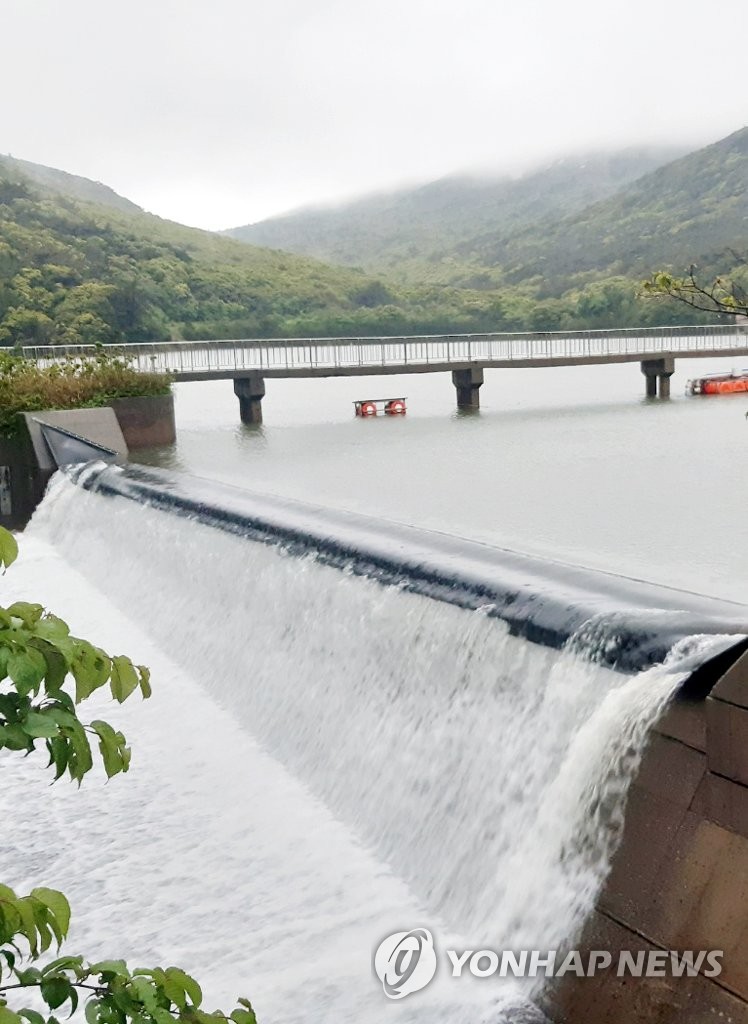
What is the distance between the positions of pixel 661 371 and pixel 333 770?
92.7 ft

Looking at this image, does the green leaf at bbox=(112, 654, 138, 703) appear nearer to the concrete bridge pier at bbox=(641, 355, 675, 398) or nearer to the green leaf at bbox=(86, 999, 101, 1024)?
the green leaf at bbox=(86, 999, 101, 1024)

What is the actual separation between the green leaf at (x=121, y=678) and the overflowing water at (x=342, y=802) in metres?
2.78

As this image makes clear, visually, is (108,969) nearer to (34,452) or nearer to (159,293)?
(34,452)

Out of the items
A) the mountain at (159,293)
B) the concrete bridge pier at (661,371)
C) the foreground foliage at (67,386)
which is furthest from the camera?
the mountain at (159,293)

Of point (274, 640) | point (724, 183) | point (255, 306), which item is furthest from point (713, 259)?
point (274, 640)

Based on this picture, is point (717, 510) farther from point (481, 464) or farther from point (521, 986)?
point (521, 986)

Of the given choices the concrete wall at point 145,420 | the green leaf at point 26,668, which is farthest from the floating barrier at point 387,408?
the green leaf at point 26,668

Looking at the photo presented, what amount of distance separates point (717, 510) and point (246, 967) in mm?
9582

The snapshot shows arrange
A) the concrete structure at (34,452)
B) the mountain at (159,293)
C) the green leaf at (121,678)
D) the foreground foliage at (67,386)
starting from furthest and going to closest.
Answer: the mountain at (159,293)
the foreground foliage at (67,386)
the concrete structure at (34,452)
the green leaf at (121,678)

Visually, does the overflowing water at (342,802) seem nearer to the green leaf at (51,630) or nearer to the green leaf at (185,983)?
the green leaf at (185,983)

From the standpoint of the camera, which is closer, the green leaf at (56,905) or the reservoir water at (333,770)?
the green leaf at (56,905)

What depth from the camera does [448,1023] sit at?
4.50 m

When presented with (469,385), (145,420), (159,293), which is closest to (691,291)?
(145,420)

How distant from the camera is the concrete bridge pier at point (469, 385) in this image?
A: 31.0 metres
